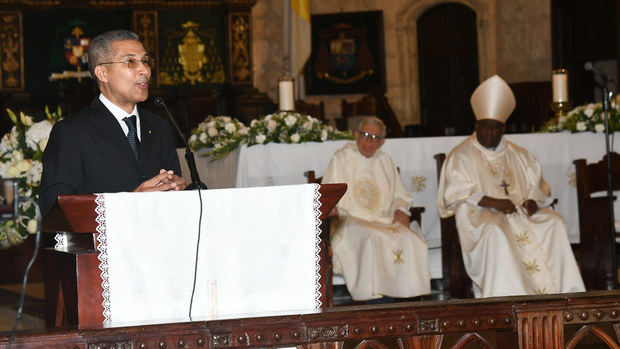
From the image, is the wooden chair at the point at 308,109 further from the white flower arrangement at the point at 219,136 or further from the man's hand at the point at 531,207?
the man's hand at the point at 531,207

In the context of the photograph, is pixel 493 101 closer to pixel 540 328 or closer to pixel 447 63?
pixel 540 328

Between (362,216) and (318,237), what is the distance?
139 inches

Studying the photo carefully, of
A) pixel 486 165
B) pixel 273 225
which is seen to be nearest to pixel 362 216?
pixel 486 165

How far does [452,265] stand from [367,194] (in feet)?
2.73

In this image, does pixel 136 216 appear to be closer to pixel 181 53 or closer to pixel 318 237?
pixel 318 237

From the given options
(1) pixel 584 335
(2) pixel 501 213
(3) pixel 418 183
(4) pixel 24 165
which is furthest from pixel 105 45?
(3) pixel 418 183

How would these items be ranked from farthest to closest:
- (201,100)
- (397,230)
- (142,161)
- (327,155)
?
(201,100), (327,155), (397,230), (142,161)

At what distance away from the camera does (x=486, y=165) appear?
6668 mm

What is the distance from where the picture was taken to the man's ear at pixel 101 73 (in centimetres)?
345

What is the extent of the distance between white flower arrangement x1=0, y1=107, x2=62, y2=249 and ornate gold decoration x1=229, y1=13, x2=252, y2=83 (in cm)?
843

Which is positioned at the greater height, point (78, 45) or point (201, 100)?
point (78, 45)

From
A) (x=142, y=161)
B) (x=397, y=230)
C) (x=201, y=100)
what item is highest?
(x=201, y=100)

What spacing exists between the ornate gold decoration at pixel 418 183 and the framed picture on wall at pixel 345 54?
8424 millimetres

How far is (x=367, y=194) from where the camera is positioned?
6.73m
